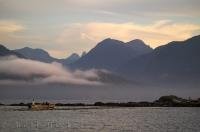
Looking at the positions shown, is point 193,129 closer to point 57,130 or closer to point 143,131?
point 143,131

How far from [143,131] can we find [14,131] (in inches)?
1017

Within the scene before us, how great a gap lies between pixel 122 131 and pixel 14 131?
2160cm

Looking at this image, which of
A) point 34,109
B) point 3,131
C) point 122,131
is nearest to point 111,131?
point 122,131

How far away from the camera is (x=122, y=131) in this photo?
309 ft

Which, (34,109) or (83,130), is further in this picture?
(34,109)

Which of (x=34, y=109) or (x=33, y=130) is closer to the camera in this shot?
(x=33, y=130)

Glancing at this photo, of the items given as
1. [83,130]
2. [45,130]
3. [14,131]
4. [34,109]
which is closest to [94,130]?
[83,130]

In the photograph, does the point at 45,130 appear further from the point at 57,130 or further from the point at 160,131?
the point at 160,131

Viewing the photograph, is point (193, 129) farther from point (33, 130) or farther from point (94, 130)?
point (33, 130)

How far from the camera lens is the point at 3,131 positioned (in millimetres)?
91875

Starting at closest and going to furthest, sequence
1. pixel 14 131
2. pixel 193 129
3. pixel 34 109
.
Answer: pixel 14 131, pixel 193 129, pixel 34 109

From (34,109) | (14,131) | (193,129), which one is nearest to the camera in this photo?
(14,131)

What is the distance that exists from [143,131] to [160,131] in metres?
3.44

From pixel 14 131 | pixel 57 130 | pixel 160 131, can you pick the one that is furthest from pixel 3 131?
pixel 160 131
